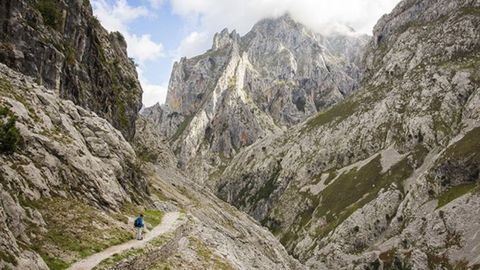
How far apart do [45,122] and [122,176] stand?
16724 millimetres

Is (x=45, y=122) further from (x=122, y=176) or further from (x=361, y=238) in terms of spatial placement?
(x=361, y=238)

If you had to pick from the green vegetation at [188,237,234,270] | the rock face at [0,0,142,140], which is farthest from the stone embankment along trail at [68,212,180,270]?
the rock face at [0,0,142,140]

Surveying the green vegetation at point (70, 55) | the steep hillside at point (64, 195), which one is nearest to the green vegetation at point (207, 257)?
the steep hillside at point (64, 195)

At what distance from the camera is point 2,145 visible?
31391mm

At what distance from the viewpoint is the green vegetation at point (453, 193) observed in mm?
175500

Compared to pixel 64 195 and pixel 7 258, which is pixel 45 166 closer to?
pixel 64 195

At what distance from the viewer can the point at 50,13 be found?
79.8m

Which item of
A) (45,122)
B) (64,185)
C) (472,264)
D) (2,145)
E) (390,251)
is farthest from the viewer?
(390,251)

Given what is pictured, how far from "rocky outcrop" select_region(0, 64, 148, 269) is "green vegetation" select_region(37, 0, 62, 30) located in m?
27.5

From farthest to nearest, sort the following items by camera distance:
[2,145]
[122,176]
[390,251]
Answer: [390,251]
[122,176]
[2,145]

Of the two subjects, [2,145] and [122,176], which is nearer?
[2,145]

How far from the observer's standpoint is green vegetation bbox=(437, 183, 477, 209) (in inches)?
6909

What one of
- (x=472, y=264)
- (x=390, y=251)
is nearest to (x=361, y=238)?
(x=390, y=251)

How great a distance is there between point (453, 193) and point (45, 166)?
17748cm
